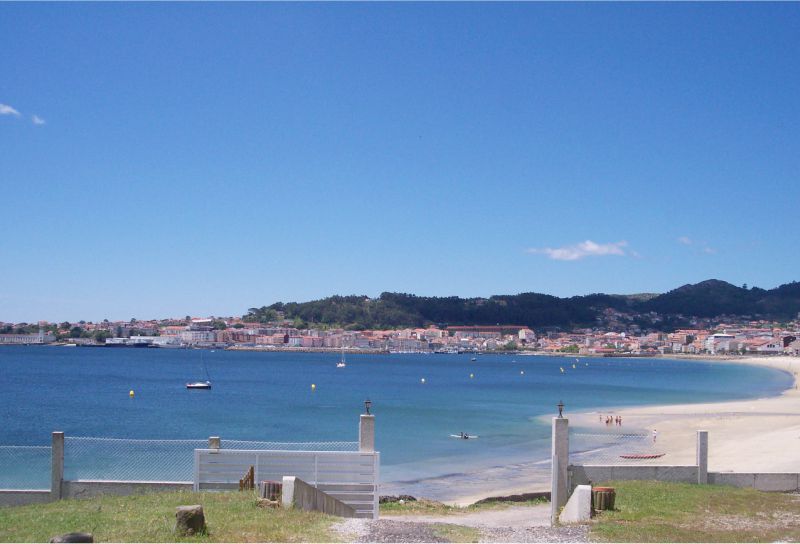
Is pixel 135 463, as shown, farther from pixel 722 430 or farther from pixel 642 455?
pixel 722 430

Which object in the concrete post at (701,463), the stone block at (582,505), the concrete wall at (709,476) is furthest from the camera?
the concrete post at (701,463)

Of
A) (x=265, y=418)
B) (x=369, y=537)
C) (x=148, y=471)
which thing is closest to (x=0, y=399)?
(x=265, y=418)

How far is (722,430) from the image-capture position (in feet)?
Answer: 130

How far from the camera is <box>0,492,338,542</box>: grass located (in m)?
9.21

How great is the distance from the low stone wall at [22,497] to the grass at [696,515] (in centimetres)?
928

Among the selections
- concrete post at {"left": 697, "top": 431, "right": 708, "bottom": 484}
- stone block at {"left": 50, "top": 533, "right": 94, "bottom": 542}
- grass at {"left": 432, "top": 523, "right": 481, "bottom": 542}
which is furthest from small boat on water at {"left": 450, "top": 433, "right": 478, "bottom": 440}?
stone block at {"left": 50, "top": 533, "right": 94, "bottom": 542}

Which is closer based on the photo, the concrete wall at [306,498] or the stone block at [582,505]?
the concrete wall at [306,498]

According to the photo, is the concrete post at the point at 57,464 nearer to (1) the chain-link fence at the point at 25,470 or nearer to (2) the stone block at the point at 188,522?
(1) the chain-link fence at the point at 25,470

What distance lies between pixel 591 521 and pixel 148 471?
15.3 meters

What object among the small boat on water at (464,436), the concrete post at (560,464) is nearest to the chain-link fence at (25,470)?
the concrete post at (560,464)

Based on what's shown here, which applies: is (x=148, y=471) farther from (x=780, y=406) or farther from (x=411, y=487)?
(x=780, y=406)

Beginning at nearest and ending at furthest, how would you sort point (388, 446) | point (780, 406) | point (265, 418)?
point (388, 446) → point (265, 418) → point (780, 406)

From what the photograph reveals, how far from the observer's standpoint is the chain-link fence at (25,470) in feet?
59.7

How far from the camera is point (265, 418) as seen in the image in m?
49.2
